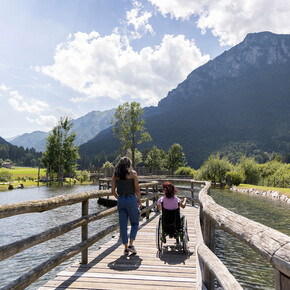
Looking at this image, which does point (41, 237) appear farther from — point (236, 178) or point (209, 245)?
point (236, 178)

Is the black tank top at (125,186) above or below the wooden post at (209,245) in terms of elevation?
Result: above

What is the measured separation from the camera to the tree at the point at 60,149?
5466 centimetres

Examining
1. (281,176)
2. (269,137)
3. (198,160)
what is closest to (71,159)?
(281,176)

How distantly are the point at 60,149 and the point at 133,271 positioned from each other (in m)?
53.7

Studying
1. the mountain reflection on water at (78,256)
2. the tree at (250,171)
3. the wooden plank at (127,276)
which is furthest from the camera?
the tree at (250,171)

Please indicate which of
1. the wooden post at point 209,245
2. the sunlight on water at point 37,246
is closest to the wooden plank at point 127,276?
the wooden post at point 209,245

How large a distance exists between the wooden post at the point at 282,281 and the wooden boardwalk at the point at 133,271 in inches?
122

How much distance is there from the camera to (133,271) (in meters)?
4.73

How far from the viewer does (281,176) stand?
109ft

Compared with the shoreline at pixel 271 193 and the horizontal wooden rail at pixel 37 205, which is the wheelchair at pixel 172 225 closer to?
the horizontal wooden rail at pixel 37 205

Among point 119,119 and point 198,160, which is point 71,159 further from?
point 198,160

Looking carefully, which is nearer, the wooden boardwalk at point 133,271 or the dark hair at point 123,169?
the wooden boardwalk at point 133,271

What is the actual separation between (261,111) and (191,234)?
197537mm

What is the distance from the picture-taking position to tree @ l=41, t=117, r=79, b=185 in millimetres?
54656
